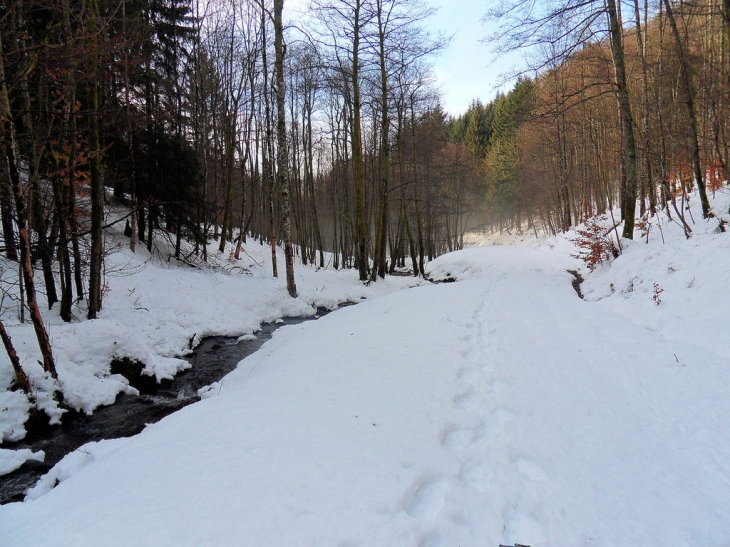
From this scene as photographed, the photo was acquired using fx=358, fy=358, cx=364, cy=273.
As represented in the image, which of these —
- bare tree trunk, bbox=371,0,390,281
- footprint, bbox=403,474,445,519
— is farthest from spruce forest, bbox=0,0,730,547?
bare tree trunk, bbox=371,0,390,281

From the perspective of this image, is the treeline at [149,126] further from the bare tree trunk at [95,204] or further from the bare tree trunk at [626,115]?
the bare tree trunk at [626,115]

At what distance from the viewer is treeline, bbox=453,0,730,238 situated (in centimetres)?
866

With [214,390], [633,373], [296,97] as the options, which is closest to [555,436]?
[633,373]

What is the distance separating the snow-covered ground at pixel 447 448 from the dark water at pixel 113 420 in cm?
91

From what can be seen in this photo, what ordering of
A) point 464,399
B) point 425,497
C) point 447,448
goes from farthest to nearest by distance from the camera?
point 464,399 < point 447,448 < point 425,497

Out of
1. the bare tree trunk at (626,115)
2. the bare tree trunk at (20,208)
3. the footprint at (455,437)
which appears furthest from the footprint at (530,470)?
the bare tree trunk at (626,115)

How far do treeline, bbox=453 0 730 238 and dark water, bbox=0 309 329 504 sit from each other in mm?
9221

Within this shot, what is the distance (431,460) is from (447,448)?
0.82 ft

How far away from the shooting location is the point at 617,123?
740 inches

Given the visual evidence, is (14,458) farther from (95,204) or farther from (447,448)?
(95,204)

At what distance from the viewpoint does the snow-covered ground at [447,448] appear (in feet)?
6.34

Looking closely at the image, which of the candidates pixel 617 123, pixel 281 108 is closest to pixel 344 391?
pixel 281 108

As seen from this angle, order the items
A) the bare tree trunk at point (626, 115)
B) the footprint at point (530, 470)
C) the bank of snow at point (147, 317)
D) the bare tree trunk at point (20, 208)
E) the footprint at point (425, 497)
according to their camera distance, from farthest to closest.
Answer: the bare tree trunk at point (626, 115) < the bank of snow at point (147, 317) < the bare tree trunk at point (20, 208) < the footprint at point (530, 470) < the footprint at point (425, 497)

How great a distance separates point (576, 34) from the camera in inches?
347
